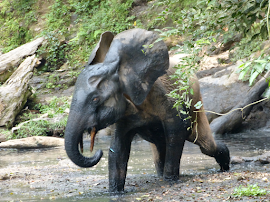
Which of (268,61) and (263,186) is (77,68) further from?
(268,61)

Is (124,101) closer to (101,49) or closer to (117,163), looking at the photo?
(101,49)

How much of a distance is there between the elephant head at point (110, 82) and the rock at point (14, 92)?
9.31 metres

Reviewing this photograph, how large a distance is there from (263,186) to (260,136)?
6737mm

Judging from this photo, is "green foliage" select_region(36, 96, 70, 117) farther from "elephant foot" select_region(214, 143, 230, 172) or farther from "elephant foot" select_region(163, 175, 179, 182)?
"elephant foot" select_region(163, 175, 179, 182)

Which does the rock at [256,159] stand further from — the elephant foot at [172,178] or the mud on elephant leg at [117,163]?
the mud on elephant leg at [117,163]

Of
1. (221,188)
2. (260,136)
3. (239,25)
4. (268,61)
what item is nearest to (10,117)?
(260,136)

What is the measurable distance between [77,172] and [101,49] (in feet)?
10.5

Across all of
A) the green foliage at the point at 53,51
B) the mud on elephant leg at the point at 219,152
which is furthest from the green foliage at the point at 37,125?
the mud on elephant leg at the point at 219,152

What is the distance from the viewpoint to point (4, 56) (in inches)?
634

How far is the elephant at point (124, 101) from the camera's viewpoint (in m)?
4.71

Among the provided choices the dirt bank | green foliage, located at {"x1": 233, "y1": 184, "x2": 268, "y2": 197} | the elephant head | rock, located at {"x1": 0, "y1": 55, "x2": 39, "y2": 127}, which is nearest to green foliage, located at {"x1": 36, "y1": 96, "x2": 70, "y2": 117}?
rock, located at {"x1": 0, "y1": 55, "x2": 39, "y2": 127}

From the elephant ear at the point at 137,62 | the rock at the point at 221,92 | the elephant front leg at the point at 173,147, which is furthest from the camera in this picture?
the rock at the point at 221,92

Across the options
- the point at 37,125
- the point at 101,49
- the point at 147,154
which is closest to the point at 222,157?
the point at 147,154

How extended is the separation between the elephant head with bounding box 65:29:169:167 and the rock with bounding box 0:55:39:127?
9.31m
